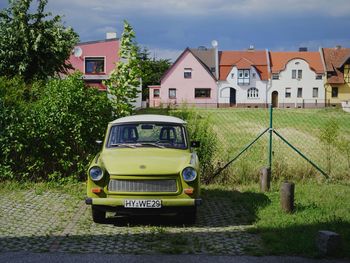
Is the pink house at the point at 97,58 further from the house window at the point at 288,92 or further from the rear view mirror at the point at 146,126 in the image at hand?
the rear view mirror at the point at 146,126

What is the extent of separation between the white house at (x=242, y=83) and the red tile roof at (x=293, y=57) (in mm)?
1591

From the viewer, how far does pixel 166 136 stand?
8.93 meters

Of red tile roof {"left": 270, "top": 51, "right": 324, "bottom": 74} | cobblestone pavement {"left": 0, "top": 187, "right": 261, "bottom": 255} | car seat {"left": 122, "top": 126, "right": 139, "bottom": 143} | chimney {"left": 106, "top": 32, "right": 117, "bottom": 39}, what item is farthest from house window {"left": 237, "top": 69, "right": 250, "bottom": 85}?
car seat {"left": 122, "top": 126, "right": 139, "bottom": 143}

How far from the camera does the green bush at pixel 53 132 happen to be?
36.1 feet

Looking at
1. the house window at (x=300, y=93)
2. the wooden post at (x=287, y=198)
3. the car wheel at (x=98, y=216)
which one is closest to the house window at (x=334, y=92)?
the house window at (x=300, y=93)

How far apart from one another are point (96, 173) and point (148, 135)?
1642mm

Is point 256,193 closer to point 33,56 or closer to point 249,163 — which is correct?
point 249,163

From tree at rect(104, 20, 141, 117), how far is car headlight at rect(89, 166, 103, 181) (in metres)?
4.74

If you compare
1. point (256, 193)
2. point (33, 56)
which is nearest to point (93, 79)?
point (33, 56)

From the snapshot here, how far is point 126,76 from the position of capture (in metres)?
12.7

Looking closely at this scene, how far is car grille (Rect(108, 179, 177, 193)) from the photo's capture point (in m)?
7.51

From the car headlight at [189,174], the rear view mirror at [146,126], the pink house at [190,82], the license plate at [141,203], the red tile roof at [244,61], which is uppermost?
the red tile roof at [244,61]

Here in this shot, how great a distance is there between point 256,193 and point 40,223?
182 inches

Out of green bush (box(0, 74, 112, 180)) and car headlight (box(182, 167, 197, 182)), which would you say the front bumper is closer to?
car headlight (box(182, 167, 197, 182))
